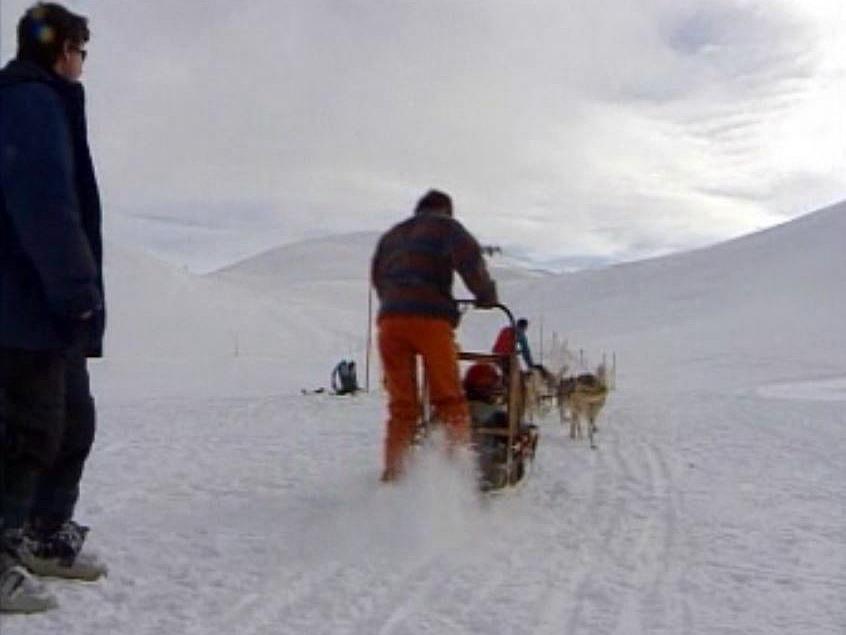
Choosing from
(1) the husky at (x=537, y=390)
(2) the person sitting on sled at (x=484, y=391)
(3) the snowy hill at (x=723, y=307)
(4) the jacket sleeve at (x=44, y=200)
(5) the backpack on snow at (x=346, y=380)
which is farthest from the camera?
(3) the snowy hill at (x=723, y=307)

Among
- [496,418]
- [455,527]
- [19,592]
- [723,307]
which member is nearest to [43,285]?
[19,592]

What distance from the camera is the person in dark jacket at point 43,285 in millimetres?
Result: 3588

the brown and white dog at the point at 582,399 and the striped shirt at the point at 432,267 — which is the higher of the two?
the striped shirt at the point at 432,267

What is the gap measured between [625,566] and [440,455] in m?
1.28

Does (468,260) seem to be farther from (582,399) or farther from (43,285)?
(582,399)

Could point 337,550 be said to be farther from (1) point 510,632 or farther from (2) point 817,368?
(2) point 817,368

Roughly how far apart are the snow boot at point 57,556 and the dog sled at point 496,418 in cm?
214

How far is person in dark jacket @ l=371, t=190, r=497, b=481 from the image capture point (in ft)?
18.9

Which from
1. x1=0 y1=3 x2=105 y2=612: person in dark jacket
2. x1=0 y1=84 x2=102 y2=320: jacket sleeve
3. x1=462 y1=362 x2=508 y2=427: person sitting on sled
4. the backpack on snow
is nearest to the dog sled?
x1=462 y1=362 x2=508 y2=427: person sitting on sled

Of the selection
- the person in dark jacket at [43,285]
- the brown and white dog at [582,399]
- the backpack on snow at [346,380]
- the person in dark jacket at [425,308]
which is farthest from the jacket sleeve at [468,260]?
the backpack on snow at [346,380]

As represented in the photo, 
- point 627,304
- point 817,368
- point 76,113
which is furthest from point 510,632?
point 627,304

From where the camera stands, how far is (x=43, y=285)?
12.1 feet

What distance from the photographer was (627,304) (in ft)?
167

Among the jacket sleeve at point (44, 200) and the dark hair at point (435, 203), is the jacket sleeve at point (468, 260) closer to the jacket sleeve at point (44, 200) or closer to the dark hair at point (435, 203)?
the dark hair at point (435, 203)
